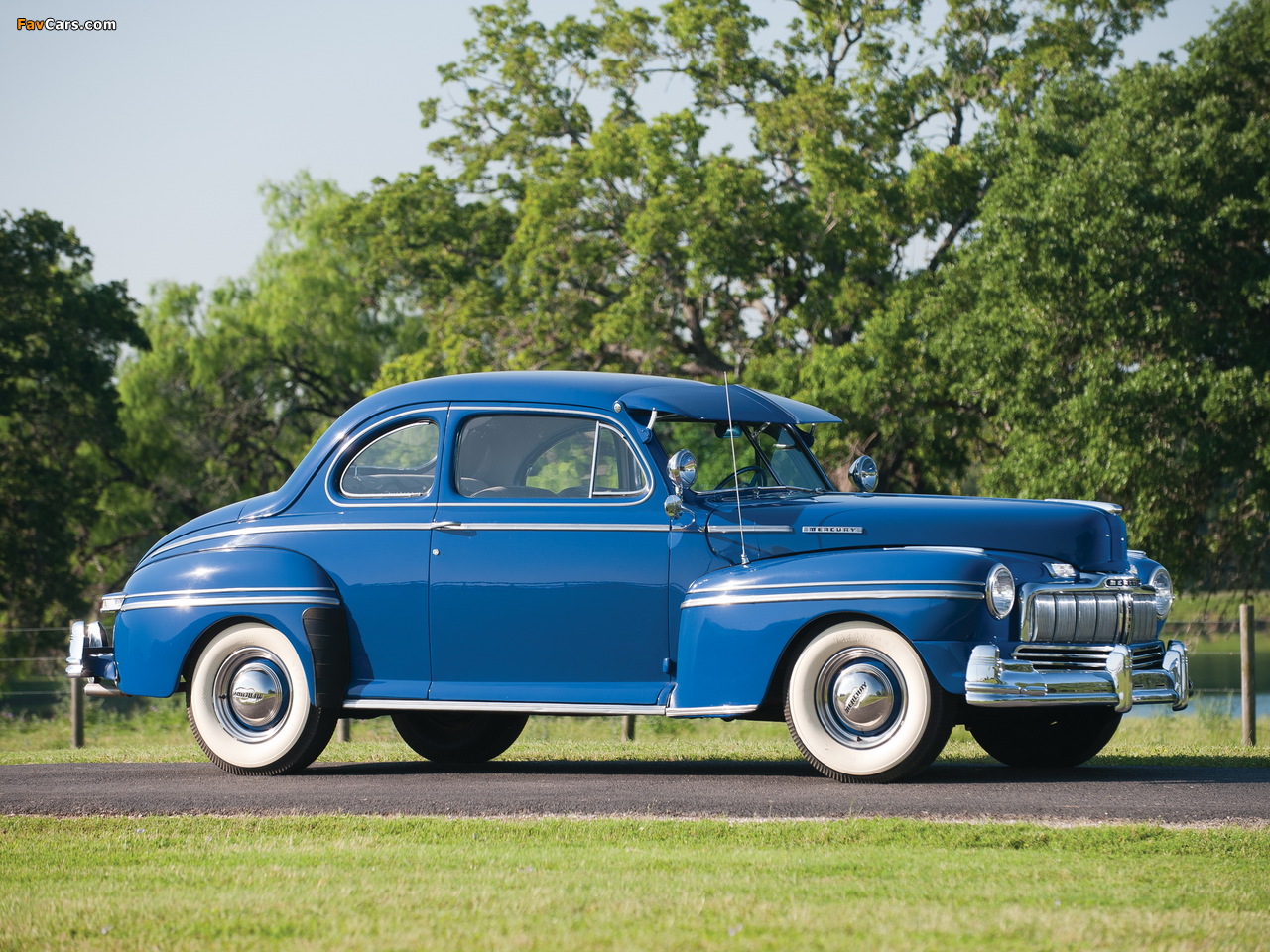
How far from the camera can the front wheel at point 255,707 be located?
947 centimetres

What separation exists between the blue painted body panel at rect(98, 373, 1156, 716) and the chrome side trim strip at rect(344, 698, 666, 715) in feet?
0.11

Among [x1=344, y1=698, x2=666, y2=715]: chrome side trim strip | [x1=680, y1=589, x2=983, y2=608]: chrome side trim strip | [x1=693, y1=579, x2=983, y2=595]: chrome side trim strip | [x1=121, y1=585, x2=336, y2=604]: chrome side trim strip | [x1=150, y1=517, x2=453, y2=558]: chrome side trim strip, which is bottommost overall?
[x1=344, y1=698, x2=666, y2=715]: chrome side trim strip

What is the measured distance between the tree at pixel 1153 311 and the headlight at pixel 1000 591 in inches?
579

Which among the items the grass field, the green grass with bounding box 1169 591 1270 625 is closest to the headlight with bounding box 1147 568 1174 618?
the grass field

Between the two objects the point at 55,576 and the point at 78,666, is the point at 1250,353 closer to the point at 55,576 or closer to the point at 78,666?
the point at 78,666

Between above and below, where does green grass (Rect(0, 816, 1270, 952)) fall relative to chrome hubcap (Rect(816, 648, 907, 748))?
below

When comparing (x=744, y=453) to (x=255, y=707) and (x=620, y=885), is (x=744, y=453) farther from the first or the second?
(x=620, y=885)

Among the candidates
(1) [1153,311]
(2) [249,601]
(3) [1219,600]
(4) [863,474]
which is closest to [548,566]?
(2) [249,601]

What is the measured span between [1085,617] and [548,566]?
9.28 ft

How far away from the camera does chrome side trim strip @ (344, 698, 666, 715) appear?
8672 mm

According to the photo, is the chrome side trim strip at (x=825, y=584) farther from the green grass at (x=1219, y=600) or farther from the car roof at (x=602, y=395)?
the green grass at (x=1219, y=600)

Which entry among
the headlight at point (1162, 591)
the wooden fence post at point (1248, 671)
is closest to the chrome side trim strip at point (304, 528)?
the headlight at point (1162, 591)

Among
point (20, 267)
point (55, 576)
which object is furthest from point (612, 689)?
point (20, 267)

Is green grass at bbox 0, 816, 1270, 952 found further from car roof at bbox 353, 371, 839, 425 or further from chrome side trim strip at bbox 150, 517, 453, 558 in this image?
car roof at bbox 353, 371, 839, 425
